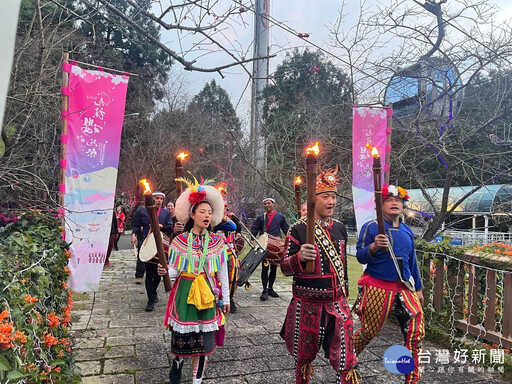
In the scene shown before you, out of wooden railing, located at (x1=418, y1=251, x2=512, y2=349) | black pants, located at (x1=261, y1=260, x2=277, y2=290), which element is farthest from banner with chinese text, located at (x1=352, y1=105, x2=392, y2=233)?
black pants, located at (x1=261, y1=260, x2=277, y2=290)

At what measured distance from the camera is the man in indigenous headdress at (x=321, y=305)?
3076 millimetres

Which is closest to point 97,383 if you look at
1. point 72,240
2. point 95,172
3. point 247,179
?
point 72,240

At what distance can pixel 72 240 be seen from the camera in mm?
4770

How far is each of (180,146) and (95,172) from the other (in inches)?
521

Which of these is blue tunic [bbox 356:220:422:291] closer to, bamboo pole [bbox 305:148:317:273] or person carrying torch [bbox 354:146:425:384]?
person carrying torch [bbox 354:146:425:384]

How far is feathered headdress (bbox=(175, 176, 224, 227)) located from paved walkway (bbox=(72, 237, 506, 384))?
1565mm

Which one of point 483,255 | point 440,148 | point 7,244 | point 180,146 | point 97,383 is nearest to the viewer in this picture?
point 7,244

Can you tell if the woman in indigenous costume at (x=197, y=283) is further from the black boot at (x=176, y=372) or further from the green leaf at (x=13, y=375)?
the green leaf at (x=13, y=375)

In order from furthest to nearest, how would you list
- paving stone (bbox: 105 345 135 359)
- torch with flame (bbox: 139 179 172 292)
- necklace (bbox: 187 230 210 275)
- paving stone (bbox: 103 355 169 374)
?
1. paving stone (bbox: 105 345 135 359)
2. paving stone (bbox: 103 355 169 374)
3. necklace (bbox: 187 230 210 275)
4. torch with flame (bbox: 139 179 172 292)

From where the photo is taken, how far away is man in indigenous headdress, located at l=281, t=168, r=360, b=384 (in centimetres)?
308

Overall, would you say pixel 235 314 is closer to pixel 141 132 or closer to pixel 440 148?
pixel 440 148

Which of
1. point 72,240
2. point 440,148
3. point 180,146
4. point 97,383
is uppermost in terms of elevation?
point 180,146
